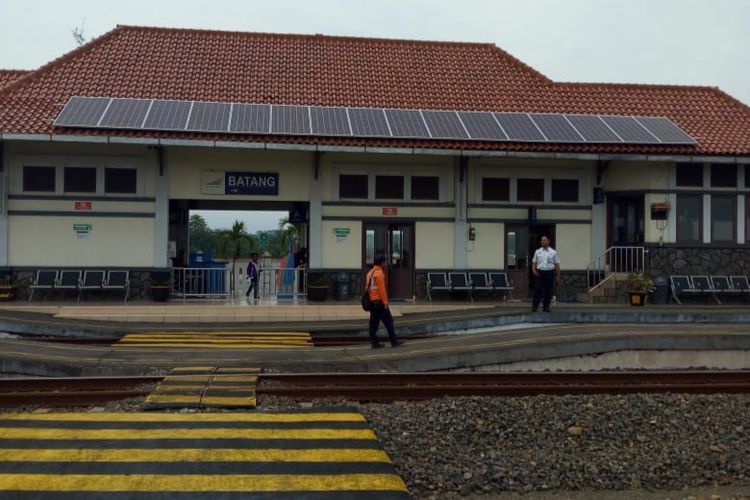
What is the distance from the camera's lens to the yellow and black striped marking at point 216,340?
12.9 m

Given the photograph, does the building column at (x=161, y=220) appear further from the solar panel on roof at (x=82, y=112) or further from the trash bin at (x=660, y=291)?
the trash bin at (x=660, y=291)

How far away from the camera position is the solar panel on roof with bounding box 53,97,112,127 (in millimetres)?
17516

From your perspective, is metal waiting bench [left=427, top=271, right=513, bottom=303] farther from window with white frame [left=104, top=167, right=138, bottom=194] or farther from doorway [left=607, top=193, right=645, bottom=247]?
window with white frame [left=104, top=167, right=138, bottom=194]

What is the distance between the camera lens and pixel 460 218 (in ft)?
65.4

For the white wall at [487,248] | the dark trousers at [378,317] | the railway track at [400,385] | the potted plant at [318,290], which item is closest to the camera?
the railway track at [400,385]

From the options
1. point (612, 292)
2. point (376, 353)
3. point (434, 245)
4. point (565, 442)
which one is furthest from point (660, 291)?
point (565, 442)

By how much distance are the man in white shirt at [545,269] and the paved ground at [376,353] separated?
2.39m

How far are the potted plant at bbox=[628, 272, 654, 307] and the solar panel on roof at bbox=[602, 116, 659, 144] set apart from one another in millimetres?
3826

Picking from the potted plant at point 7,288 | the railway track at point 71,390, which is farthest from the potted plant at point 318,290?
the railway track at point 71,390

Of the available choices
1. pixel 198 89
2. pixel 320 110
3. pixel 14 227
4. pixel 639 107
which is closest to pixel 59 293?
pixel 14 227

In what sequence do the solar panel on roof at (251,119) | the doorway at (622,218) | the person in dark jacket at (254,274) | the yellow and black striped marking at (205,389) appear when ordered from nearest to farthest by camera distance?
the yellow and black striped marking at (205,389)
the solar panel on roof at (251,119)
the person in dark jacket at (254,274)
the doorway at (622,218)

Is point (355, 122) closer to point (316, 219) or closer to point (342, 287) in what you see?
point (316, 219)

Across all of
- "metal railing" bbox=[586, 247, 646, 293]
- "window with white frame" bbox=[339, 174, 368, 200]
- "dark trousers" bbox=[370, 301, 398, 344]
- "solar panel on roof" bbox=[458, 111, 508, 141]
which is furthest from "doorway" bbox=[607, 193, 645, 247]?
"dark trousers" bbox=[370, 301, 398, 344]

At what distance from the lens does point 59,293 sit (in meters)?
18.8
